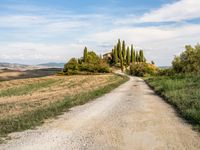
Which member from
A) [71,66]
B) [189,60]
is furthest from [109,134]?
[71,66]

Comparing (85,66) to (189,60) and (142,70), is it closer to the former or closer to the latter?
(142,70)

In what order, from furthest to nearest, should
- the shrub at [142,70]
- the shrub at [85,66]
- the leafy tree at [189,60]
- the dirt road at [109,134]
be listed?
the shrub at [142,70]
the shrub at [85,66]
the leafy tree at [189,60]
the dirt road at [109,134]

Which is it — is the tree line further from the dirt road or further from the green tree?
the dirt road

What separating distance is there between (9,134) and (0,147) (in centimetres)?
219

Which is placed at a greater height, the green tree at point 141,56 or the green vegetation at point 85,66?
the green tree at point 141,56

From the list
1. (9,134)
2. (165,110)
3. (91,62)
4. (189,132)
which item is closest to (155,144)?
(189,132)

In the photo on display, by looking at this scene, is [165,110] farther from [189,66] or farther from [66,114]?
[189,66]

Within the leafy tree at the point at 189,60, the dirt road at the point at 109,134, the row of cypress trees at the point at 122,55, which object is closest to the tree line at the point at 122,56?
the row of cypress trees at the point at 122,55

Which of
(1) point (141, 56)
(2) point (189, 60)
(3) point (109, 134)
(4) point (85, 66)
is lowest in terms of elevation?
(3) point (109, 134)

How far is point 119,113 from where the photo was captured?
18094mm

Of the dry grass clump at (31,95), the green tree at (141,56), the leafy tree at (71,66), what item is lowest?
the dry grass clump at (31,95)

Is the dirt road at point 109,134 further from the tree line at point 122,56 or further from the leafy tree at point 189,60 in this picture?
the tree line at point 122,56

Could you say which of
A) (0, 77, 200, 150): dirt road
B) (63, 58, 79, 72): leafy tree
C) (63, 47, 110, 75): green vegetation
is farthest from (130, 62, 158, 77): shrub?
(0, 77, 200, 150): dirt road

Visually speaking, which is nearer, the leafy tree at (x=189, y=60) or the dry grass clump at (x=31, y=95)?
the dry grass clump at (x=31, y=95)
